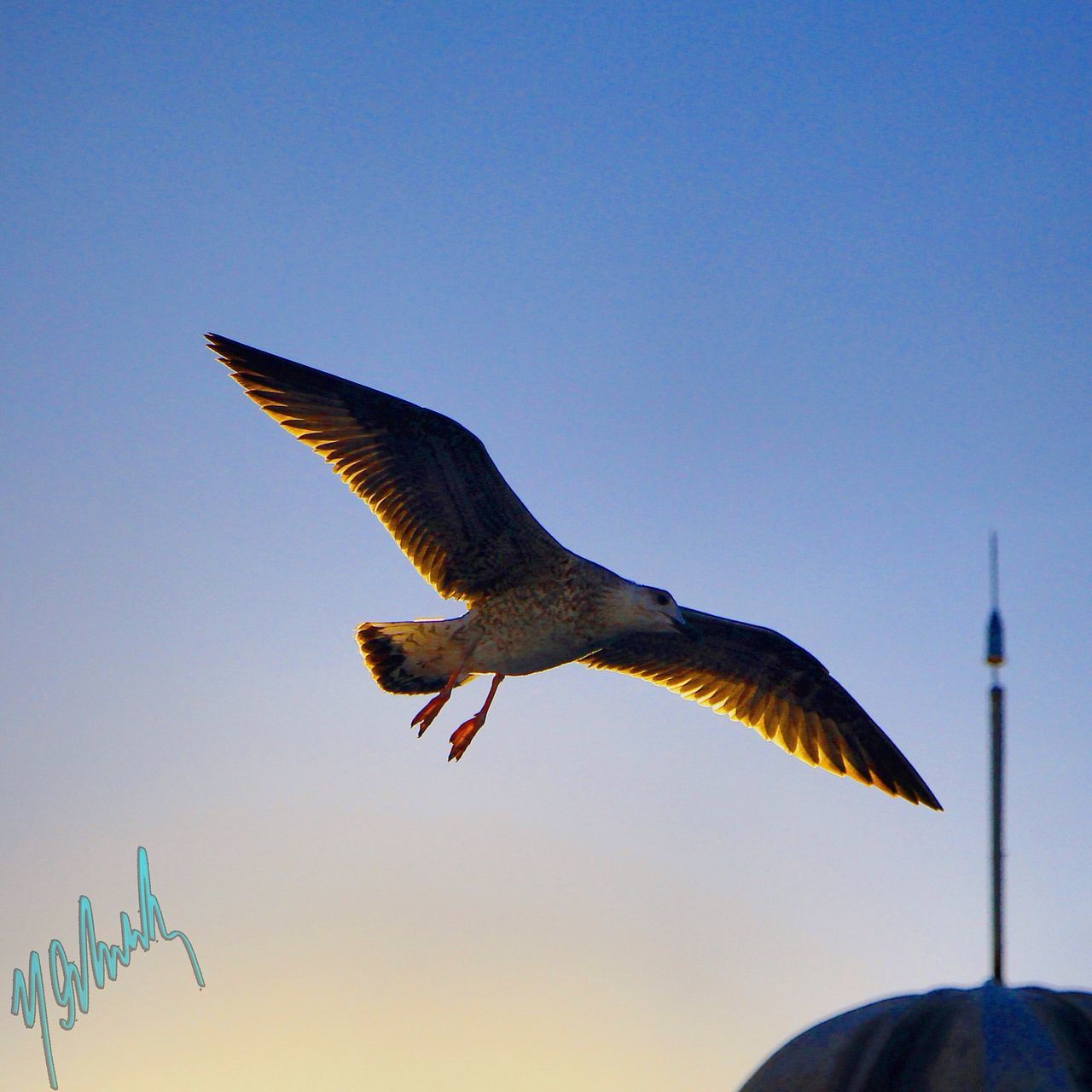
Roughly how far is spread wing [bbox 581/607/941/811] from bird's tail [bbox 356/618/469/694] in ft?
5.33

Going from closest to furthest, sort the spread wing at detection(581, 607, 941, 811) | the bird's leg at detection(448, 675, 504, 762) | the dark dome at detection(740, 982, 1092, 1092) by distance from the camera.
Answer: the dark dome at detection(740, 982, 1092, 1092) → the bird's leg at detection(448, 675, 504, 762) → the spread wing at detection(581, 607, 941, 811)

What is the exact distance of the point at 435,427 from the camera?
971 cm

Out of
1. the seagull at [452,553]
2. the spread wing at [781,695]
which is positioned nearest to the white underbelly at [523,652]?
the seagull at [452,553]

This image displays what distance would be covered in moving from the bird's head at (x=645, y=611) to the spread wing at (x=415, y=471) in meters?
0.50

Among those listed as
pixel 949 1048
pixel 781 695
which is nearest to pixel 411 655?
pixel 781 695

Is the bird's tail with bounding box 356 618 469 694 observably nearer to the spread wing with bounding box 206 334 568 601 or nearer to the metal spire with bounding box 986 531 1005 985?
the spread wing with bounding box 206 334 568 601

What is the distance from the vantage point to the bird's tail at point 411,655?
9.88m

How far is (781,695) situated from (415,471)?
11.3 ft

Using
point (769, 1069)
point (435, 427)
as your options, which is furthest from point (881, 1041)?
point (435, 427)

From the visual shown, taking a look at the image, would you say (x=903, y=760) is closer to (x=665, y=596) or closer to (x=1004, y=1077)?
(x=665, y=596)

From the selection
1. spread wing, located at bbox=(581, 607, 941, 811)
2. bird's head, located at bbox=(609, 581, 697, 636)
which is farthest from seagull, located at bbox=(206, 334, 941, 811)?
spread wing, located at bbox=(581, 607, 941, 811)

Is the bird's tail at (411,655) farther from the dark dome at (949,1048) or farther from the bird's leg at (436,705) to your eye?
the dark dome at (949,1048)

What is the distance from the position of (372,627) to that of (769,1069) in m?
6.05

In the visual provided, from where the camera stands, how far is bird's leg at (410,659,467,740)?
9.41 meters
